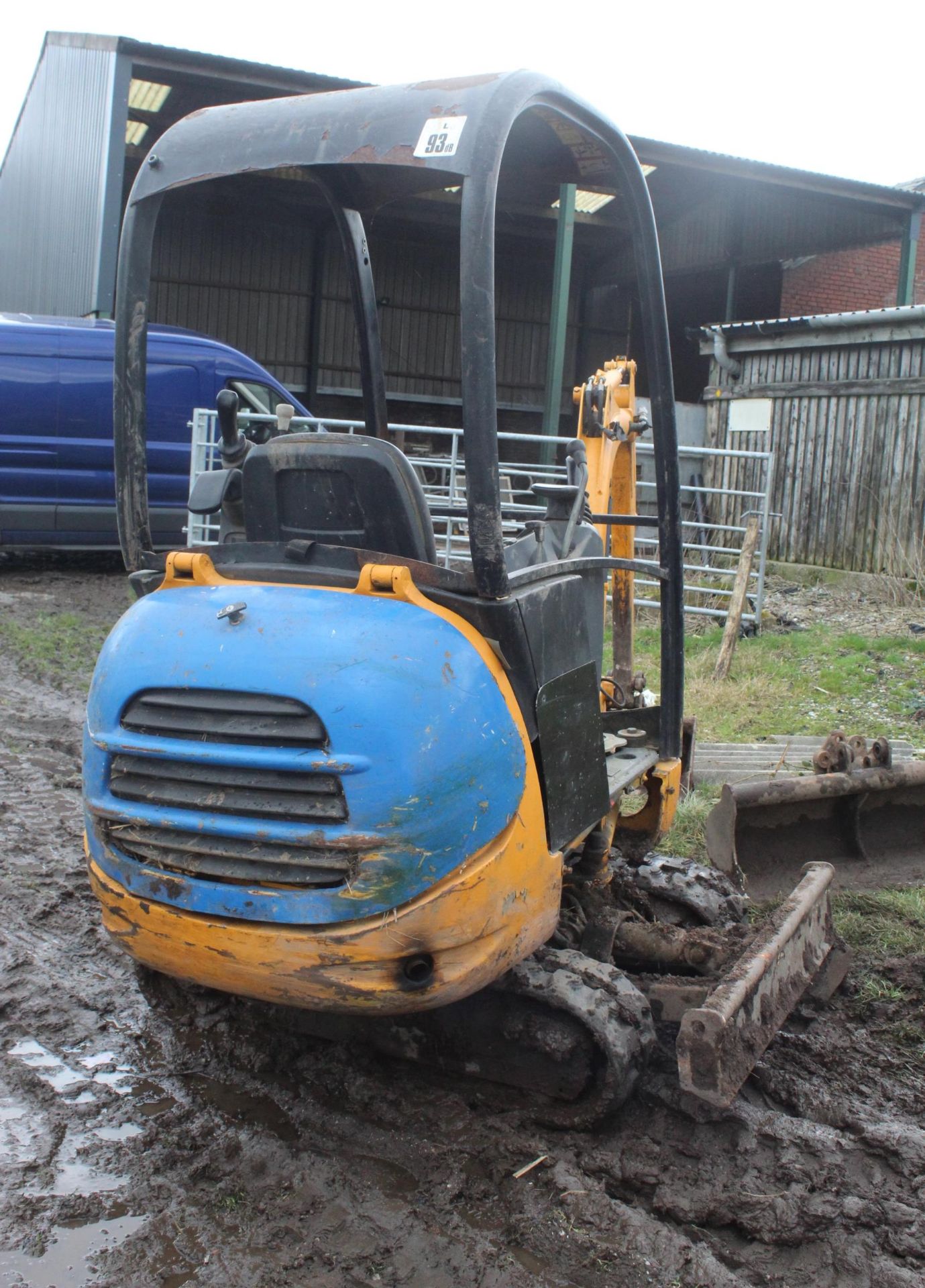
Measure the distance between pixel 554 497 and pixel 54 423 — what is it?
→ 27.5 ft

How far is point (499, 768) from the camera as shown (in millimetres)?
2686

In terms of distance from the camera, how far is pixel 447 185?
317 cm

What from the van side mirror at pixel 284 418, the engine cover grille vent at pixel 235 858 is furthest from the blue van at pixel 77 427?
the engine cover grille vent at pixel 235 858

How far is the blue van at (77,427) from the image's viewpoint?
10688 millimetres

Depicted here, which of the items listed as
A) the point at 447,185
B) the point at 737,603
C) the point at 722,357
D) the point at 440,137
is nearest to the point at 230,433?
the point at 447,185

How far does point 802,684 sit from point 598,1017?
251 inches

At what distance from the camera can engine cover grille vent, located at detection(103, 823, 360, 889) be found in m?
2.59

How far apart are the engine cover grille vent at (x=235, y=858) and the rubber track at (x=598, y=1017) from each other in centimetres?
69

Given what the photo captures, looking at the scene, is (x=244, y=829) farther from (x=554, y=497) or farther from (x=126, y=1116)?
(x=554, y=497)

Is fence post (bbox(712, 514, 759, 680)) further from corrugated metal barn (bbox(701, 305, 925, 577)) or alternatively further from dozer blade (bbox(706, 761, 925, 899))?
dozer blade (bbox(706, 761, 925, 899))

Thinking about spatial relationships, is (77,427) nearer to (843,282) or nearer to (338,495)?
(338,495)

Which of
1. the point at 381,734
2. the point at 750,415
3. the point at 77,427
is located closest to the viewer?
the point at 381,734

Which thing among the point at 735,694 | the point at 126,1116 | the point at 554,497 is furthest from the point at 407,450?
the point at 126,1116

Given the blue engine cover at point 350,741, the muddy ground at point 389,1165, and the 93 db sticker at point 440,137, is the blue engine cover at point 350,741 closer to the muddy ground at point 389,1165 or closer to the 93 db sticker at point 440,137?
the muddy ground at point 389,1165
